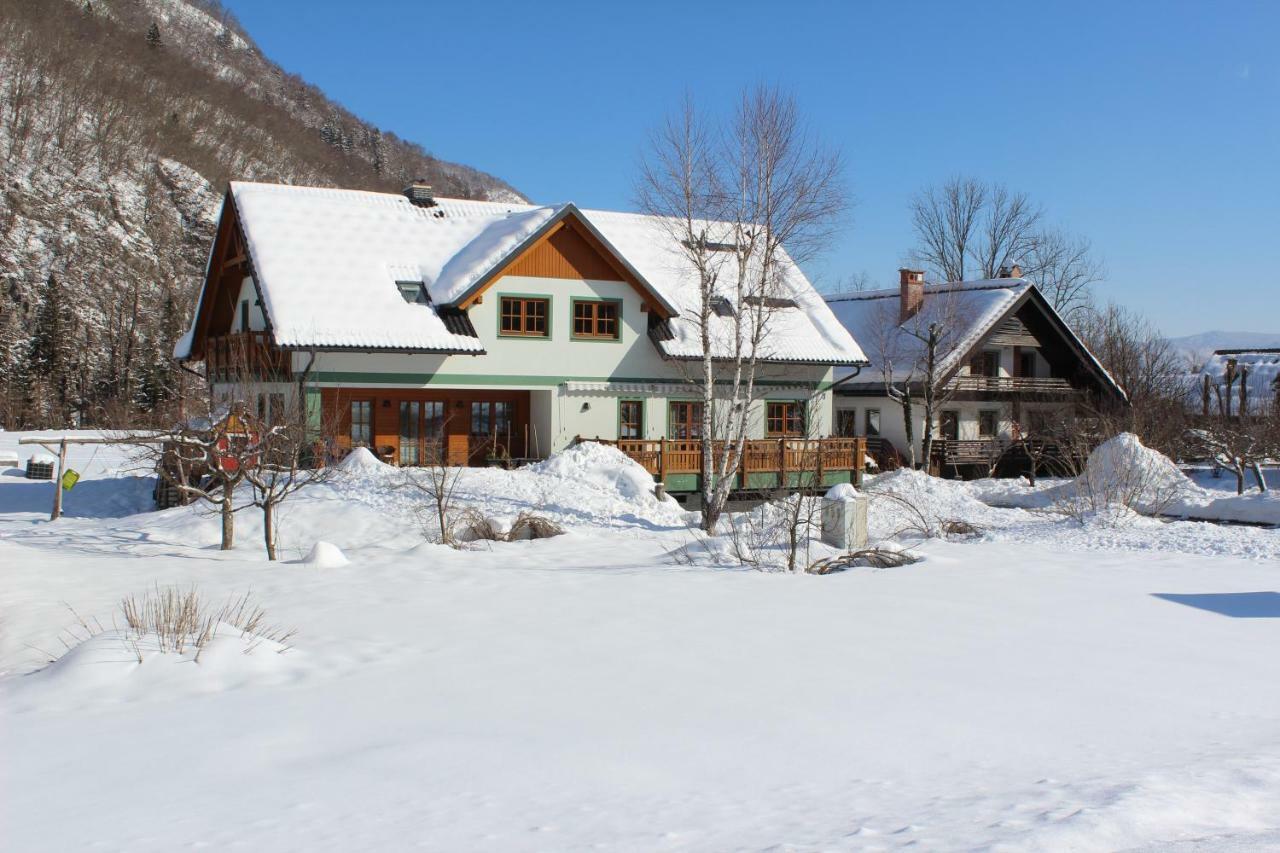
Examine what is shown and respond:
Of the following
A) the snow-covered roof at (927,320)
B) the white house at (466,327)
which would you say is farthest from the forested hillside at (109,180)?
the snow-covered roof at (927,320)

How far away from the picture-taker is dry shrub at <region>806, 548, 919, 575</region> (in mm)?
15367

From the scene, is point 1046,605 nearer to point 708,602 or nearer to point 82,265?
point 708,602

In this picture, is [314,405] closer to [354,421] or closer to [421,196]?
[354,421]

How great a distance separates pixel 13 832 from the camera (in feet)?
18.4

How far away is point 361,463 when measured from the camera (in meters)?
24.5

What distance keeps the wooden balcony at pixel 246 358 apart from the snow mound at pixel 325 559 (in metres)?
7.65

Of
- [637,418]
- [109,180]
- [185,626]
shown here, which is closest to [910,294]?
[637,418]

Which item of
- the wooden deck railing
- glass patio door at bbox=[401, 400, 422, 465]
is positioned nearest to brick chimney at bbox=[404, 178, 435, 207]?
glass patio door at bbox=[401, 400, 422, 465]

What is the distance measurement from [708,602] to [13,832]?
7926 millimetres

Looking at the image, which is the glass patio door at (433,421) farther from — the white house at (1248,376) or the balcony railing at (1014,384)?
the white house at (1248,376)

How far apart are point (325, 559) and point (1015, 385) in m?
29.6

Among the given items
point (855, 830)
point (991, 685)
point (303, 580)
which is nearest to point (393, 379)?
point (303, 580)

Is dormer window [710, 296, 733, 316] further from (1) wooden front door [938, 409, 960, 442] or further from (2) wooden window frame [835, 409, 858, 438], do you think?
(1) wooden front door [938, 409, 960, 442]

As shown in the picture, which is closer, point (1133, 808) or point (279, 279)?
point (1133, 808)
